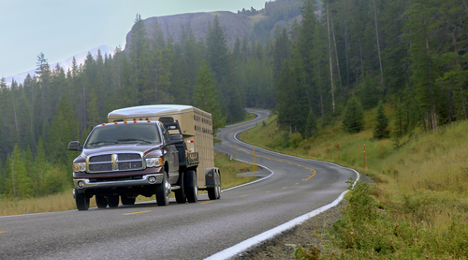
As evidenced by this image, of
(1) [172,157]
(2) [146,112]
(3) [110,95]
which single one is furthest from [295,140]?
(3) [110,95]

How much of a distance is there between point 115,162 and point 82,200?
1.63m

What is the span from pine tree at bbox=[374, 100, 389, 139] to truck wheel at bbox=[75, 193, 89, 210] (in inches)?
1642

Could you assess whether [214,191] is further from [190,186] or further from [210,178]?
[190,186]

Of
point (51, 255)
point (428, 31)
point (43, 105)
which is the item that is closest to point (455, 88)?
point (428, 31)

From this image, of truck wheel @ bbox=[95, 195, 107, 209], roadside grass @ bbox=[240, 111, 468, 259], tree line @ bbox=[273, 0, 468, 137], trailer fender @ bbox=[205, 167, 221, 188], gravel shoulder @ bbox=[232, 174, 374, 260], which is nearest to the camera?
gravel shoulder @ bbox=[232, 174, 374, 260]

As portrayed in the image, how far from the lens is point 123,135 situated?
12008 millimetres

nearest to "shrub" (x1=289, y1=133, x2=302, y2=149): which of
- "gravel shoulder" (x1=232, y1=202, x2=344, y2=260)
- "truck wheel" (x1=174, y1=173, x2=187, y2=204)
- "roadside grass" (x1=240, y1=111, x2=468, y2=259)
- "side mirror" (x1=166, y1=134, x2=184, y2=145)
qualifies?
"roadside grass" (x1=240, y1=111, x2=468, y2=259)

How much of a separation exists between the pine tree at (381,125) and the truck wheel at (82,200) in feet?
137

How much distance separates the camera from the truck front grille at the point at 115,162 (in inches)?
420

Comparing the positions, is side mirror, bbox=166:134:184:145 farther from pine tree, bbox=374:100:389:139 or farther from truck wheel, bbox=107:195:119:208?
pine tree, bbox=374:100:389:139

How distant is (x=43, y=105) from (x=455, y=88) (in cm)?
13213

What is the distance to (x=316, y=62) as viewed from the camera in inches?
2891

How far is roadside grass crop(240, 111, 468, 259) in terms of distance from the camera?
16.5ft

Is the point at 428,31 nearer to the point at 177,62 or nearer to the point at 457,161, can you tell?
the point at 457,161
